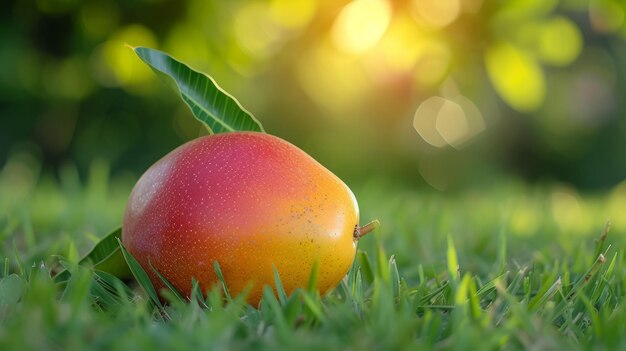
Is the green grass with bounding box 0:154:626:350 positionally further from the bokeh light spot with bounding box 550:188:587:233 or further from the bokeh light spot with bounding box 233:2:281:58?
the bokeh light spot with bounding box 233:2:281:58

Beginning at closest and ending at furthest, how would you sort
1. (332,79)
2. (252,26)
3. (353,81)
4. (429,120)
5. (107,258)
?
(107,258), (252,26), (353,81), (332,79), (429,120)

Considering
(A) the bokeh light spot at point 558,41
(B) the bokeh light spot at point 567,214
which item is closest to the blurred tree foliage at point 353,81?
(A) the bokeh light spot at point 558,41

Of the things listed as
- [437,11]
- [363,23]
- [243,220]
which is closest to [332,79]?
[437,11]

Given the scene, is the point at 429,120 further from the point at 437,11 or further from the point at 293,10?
the point at 293,10

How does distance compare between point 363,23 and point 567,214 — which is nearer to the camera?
point 363,23


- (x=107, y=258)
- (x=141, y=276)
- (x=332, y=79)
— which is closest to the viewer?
(x=141, y=276)

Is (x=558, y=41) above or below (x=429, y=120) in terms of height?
above

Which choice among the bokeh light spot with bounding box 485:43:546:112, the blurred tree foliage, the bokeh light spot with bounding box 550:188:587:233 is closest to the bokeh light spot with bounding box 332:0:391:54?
the blurred tree foliage

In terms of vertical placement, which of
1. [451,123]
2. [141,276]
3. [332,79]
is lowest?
[451,123]
